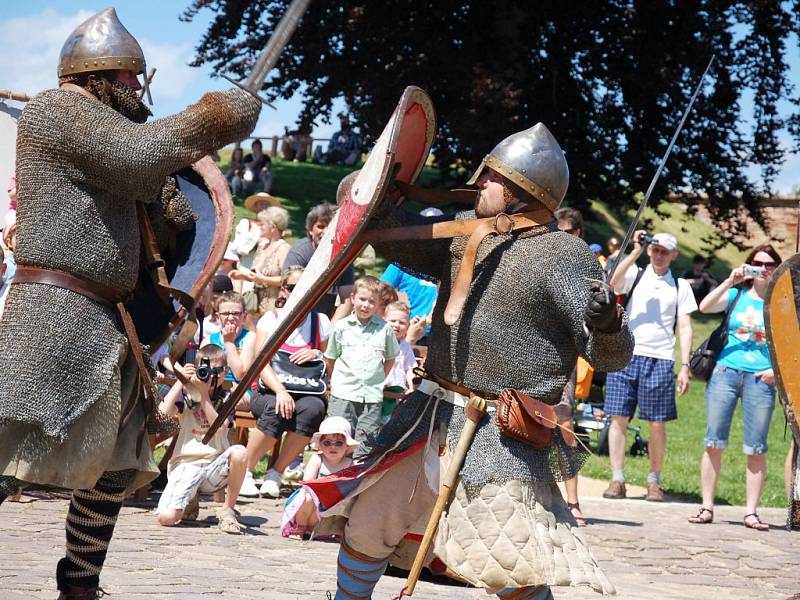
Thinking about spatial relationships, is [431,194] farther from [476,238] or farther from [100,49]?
[100,49]

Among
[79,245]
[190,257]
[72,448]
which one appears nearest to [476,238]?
[190,257]

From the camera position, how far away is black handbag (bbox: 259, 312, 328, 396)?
7395 millimetres

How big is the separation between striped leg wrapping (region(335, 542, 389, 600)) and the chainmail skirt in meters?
0.82

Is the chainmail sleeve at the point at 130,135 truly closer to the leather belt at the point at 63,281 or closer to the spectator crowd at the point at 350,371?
the leather belt at the point at 63,281

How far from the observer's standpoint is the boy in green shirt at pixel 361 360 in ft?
23.8

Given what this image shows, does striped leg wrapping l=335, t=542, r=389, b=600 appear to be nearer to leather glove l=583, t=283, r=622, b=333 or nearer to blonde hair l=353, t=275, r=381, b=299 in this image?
leather glove l=583, t=283, r=622, b=333

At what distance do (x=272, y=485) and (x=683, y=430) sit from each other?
238 inches

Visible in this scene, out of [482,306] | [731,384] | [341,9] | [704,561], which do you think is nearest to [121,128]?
[482,306]

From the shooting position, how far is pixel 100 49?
12.6 feet

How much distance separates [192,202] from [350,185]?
0.63 meters

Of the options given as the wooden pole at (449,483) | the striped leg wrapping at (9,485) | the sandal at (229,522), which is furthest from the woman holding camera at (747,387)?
the striped leg wrapping at (9,485)

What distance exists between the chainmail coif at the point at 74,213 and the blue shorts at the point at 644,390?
4.87 metres

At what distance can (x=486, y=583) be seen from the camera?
12.3 ft

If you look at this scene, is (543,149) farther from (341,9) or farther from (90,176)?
(341,9)
